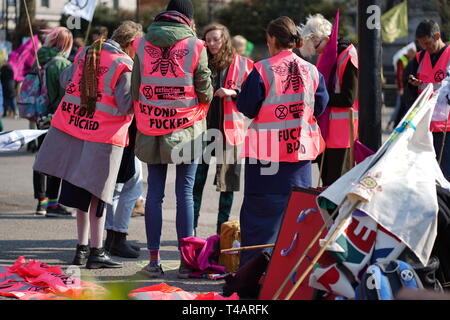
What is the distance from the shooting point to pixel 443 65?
7.52 meters

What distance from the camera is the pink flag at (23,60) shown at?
18.5 metres

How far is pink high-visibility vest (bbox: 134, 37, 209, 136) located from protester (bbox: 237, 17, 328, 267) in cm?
50

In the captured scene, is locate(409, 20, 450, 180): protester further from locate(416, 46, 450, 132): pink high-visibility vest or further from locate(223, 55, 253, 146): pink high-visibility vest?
locate(223, 55, 253, 146): pink high-visibility vest

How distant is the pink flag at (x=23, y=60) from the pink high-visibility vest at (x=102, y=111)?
37.4ft

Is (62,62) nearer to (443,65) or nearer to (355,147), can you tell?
(443,65)

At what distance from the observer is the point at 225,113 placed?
273 inches

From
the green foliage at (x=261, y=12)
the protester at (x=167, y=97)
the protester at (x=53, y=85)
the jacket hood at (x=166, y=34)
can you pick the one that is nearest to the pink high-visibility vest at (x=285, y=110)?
the protester at (x=167, y=97)

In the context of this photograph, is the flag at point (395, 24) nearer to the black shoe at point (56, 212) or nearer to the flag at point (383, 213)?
the black shoe at point (56, 212)

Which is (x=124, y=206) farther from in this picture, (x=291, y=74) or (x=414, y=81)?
(x=414, y=81)

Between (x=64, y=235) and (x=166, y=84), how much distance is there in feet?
7.33

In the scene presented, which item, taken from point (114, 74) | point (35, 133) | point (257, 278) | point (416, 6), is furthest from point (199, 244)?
point (416, 6)

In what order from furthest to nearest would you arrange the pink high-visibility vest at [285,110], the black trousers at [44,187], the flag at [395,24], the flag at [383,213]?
the flag at [395,24] → the black trousers at [44,187] → the pink high-visibility vest at [285,110] → the flag at [383,213]

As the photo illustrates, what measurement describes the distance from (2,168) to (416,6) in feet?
107

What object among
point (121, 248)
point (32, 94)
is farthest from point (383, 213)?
point (32, 94)
